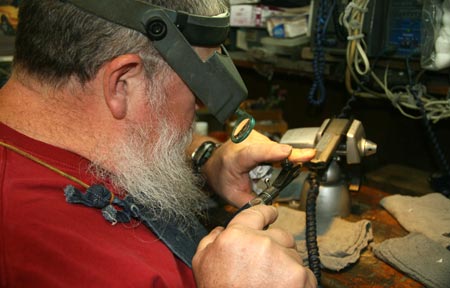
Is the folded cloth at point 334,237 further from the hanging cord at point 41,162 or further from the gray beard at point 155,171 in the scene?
the hanging cord at point 41,162

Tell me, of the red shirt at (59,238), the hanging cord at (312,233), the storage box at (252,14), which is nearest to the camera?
the red shirt at (59,238)

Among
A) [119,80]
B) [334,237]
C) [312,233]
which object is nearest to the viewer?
[119,80]

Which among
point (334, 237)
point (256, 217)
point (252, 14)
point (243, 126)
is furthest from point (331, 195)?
point (252, 14)

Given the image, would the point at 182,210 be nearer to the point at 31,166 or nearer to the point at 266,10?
the point at 31,166

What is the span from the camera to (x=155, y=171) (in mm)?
822

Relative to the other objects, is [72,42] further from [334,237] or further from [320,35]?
[320,35]

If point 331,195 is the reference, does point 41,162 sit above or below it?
above

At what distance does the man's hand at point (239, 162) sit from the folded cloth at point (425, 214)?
0.36 m

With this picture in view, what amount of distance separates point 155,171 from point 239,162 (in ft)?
1.16

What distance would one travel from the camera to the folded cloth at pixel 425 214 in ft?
3.39

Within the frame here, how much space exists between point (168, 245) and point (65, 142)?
0.26m

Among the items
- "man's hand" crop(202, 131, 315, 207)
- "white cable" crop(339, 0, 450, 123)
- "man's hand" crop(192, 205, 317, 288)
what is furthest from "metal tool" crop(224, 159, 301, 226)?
"white cable" crop(339, 0, 450, 123)

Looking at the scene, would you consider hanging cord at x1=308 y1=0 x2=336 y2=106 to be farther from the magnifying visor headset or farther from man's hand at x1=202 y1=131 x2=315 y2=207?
the magnifying visor headset

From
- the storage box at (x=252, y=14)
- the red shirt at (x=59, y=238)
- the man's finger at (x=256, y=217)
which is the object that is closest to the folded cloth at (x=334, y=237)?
the man's finger at (x=256, y=217)
